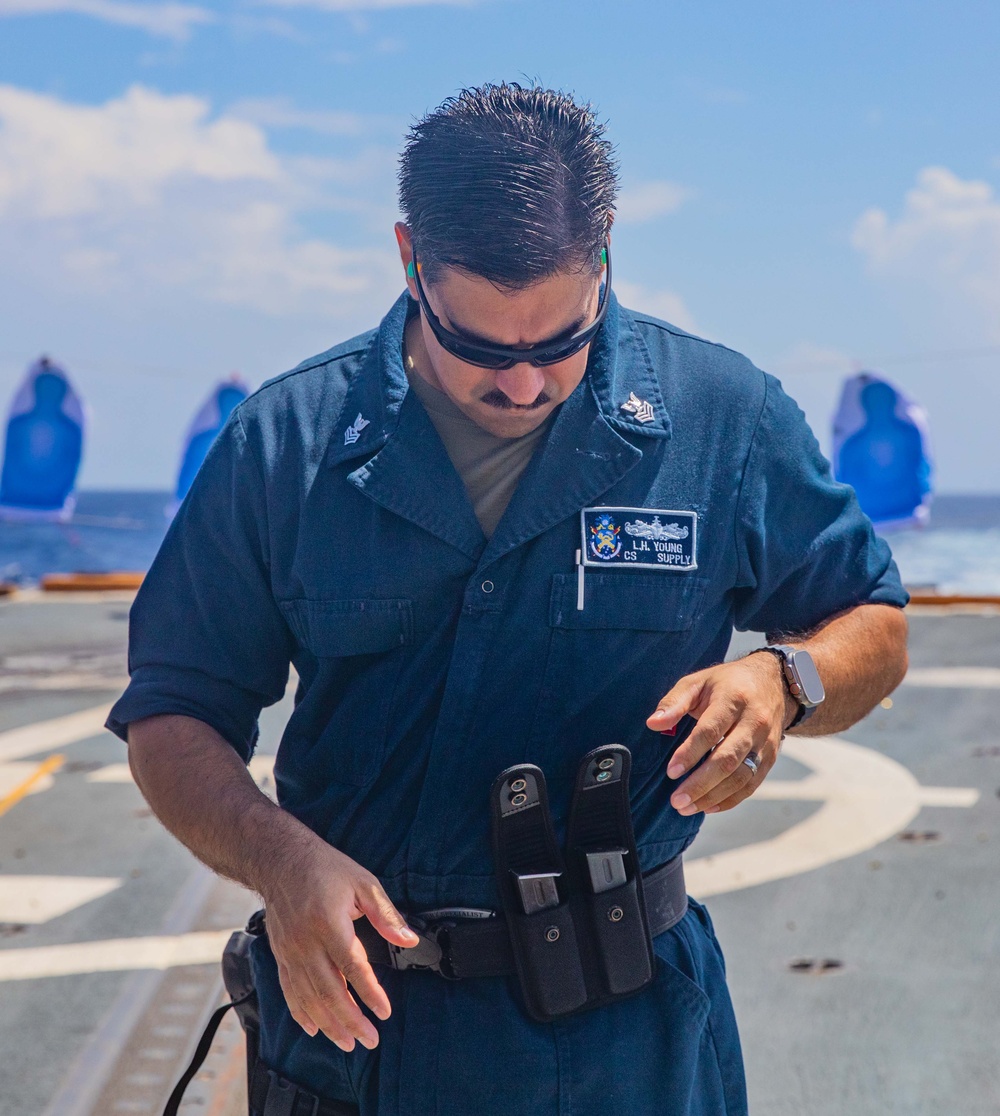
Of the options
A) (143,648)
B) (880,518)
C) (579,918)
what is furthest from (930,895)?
(880,518)

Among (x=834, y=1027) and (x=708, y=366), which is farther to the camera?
(x=834, y=1027)

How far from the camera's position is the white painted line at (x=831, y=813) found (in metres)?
5.31

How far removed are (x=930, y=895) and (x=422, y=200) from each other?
4.23 metres

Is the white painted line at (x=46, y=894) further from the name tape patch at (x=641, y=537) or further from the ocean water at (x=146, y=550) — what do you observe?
the ocean water at (x=146, y=550)

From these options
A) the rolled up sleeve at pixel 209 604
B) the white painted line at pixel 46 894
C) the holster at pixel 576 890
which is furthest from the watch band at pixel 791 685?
the white painted line at pixel 46 894

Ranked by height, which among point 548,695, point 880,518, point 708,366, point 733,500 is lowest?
point 880,518

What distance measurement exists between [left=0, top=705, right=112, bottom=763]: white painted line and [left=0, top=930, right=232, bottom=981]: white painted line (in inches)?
105

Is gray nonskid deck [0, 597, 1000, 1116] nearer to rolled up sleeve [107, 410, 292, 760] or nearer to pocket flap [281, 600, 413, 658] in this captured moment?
rolled up sleeve [107, 410, 292, 760]

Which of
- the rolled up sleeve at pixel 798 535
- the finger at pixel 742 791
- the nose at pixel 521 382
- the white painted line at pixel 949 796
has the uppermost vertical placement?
the nose at pixel 521 382

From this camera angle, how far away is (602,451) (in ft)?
5.47

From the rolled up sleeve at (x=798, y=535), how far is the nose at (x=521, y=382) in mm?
311

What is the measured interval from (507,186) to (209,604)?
66cm

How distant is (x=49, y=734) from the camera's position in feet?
24.9

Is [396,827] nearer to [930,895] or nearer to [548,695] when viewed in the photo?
[548,695]
